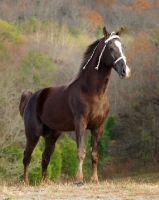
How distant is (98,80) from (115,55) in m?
0.66

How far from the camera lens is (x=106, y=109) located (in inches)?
428

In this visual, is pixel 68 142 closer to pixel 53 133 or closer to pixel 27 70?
pixel 27 70

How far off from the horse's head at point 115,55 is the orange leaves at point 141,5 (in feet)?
379

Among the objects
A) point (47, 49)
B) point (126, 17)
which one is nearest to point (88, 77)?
point (47, 49)

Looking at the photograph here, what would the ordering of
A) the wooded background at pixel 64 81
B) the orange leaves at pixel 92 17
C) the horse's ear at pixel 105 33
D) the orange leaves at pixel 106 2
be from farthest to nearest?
1. the orange leaves at pixel 106 2
2. the orange leaves at pixel 92 17
3. the wooded background at pixel 64 81
4. the horse's ear at pixel 105 33

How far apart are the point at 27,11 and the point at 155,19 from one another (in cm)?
2570

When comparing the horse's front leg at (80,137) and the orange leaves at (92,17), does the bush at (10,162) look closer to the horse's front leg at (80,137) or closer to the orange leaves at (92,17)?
the horse's front leg at (80,137)

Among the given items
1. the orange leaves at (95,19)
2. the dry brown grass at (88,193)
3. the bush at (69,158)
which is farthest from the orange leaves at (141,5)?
the dry brown grass at (88,193)

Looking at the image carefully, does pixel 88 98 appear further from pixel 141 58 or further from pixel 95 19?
pixel 95 19

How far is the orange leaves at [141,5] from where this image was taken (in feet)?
408

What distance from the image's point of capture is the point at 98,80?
1075 centimetres

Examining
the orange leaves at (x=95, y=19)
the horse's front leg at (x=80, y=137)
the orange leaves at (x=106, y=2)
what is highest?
the horse's front leg at (x=80, y=137)

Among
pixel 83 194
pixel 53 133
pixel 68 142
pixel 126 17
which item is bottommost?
pixel 126 17

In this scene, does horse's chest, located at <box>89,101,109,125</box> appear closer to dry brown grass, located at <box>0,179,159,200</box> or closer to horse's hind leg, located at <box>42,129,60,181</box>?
dry brown grass, located at <box>0,179,159,200</box>
